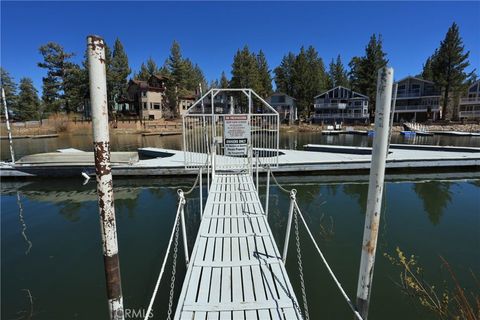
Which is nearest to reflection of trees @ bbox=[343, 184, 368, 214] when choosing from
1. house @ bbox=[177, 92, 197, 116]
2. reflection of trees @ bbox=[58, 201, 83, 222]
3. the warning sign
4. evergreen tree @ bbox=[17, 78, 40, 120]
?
the warning sign

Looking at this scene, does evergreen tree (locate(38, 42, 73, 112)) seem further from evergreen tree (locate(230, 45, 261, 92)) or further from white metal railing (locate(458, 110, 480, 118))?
white metal railing (locate(458, 110, 480, 118))

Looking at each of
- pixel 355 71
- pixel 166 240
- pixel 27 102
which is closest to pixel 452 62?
pixel 355 71

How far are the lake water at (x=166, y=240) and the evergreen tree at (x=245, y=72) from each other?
44.8 meters

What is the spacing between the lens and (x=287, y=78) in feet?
228

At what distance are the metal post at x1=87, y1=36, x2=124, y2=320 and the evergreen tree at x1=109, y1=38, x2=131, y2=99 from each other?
54483 millimetres

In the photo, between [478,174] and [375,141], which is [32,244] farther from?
[478,174]

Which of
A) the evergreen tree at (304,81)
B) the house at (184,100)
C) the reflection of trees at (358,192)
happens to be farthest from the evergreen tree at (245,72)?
the reflection of trees at (358,192)

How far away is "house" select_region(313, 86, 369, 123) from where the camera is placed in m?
53.2

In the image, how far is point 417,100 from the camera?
5366cm

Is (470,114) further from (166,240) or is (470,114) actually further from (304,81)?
(166,240)

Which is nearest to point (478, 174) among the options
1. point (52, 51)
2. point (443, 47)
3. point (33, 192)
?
point (33, 192)

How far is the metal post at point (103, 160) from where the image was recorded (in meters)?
2.08

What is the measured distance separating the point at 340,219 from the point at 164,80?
5719 cm

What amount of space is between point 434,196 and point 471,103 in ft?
189
